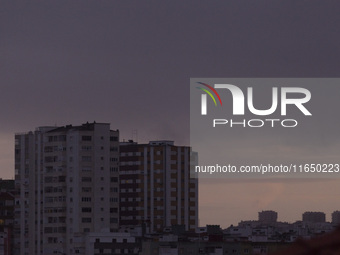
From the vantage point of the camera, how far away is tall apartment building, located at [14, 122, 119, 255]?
88.3 metres

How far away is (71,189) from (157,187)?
1963cm

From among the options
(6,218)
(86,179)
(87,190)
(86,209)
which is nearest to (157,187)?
(6,218)

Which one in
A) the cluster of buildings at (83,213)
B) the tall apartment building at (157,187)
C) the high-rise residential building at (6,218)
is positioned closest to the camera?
the cluster of buildings at (83,213)

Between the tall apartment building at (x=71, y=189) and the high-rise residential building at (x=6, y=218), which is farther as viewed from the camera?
the high-rise residential building at (x=6, y=218)

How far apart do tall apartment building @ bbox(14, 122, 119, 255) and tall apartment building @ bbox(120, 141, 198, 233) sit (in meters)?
13.6

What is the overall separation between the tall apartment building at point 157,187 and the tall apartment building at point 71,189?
13.6 m

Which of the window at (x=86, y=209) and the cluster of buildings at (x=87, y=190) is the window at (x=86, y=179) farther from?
the window at (x=86, y=209)

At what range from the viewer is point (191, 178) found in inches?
4313

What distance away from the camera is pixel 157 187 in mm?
109250

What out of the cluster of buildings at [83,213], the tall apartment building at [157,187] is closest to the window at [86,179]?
the cluster of buildings at [83,213]

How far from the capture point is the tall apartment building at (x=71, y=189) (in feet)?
290

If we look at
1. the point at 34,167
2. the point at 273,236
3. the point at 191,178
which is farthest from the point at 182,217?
the point at 273,236

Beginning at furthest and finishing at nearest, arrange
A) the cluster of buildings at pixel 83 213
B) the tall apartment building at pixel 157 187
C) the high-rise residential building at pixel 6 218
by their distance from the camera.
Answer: the tall apartment building at pixel 157 187 → the high-rise residential building at pixel 6 218 → the cluster of buildings at pixel 83 213

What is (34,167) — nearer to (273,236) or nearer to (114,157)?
(114,157)
